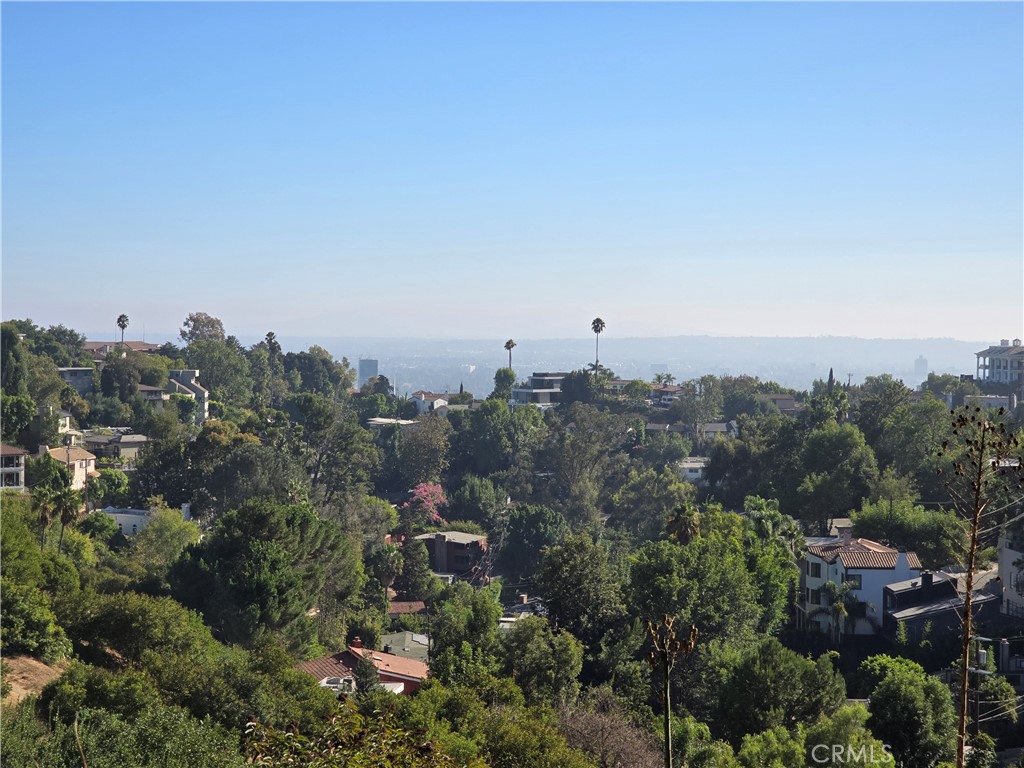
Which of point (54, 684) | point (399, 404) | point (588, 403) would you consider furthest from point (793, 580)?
point (399, 404)

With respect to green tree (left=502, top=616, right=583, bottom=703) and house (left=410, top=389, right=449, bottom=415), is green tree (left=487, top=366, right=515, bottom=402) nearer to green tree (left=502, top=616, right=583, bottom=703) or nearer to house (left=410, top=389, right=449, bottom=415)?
house (left=410, top=389, right=449, bottom=415)

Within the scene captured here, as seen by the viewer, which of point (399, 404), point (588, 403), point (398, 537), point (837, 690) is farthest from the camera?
point (399, 404)

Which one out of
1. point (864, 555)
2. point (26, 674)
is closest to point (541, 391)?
point (864, 555)

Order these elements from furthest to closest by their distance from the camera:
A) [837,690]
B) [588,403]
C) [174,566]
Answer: [588,403] < [174,566] < [837,690]

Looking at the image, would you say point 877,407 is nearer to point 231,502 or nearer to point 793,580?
point 793,580

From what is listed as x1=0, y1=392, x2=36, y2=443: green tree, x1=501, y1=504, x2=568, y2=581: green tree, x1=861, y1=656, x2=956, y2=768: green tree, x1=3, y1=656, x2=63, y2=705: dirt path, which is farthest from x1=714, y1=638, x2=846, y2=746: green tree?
x1=0, y1=392, x2=36, y2=443: green tree
